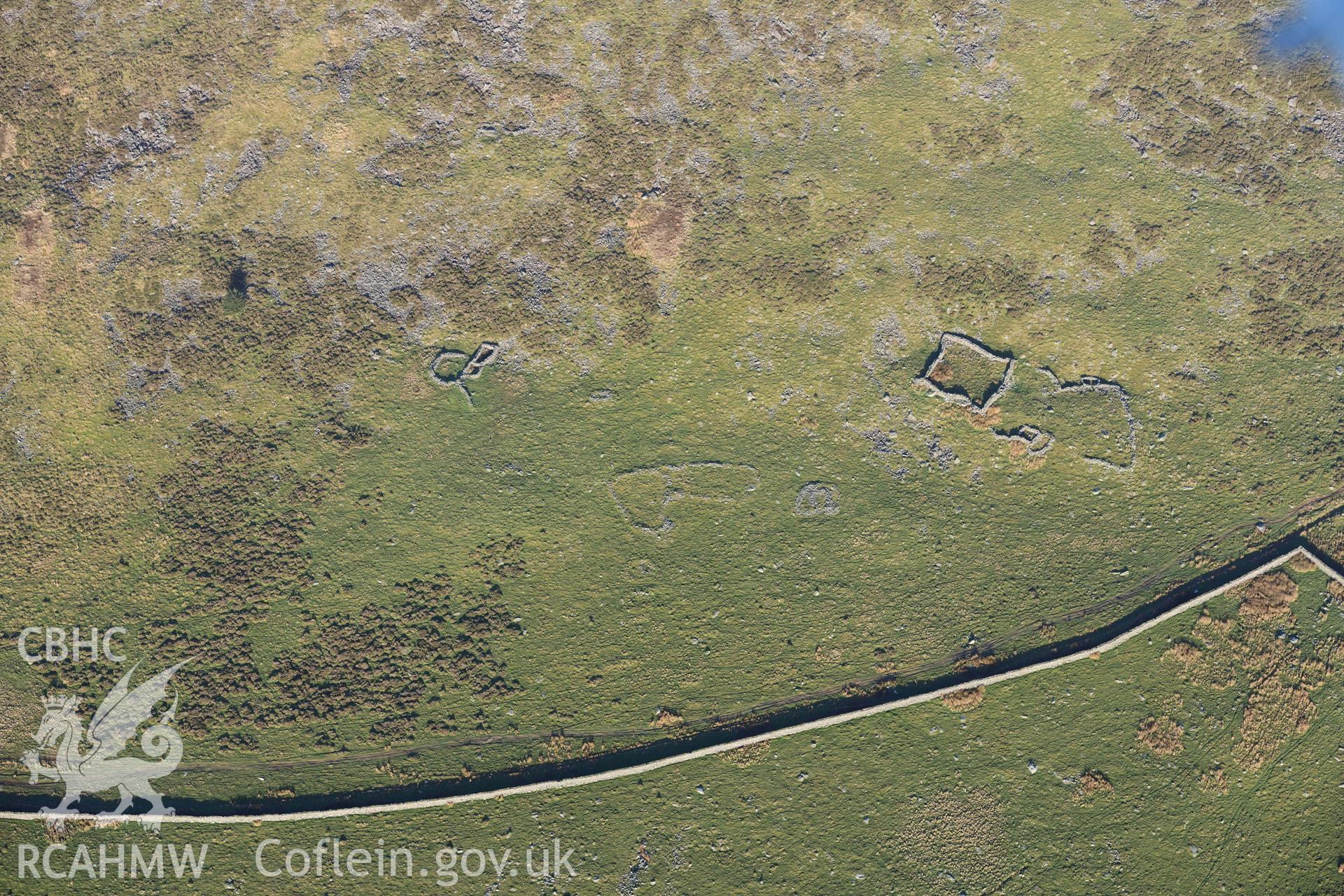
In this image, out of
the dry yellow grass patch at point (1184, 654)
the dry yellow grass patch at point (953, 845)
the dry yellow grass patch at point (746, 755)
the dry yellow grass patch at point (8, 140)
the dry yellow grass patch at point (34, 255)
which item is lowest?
the dry yellow grass patch at point (953, 845)

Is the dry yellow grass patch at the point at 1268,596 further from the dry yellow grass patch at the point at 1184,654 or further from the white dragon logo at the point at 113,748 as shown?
the white dragon logo at the point at 113,748


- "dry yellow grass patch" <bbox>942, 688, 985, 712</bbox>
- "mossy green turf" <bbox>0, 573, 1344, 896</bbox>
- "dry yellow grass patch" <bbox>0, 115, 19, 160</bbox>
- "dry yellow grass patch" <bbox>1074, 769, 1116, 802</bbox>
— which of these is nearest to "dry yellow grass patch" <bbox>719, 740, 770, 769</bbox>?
"mossy green turf" <bbox>0, 573, 1344, 896</bbox>

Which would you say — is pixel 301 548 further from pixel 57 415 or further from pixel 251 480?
pixel 57 415


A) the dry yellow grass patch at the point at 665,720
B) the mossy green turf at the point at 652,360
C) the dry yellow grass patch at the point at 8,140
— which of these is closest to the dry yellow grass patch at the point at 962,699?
the mossy green turf at the point at 652,360

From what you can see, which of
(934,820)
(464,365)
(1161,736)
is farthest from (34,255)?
(1161,736)

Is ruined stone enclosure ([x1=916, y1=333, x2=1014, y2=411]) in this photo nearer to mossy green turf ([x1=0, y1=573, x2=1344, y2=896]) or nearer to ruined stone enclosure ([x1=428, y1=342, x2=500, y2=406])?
mossy green turf ([x1=0, y1=573, x2=1344, y2=896])
